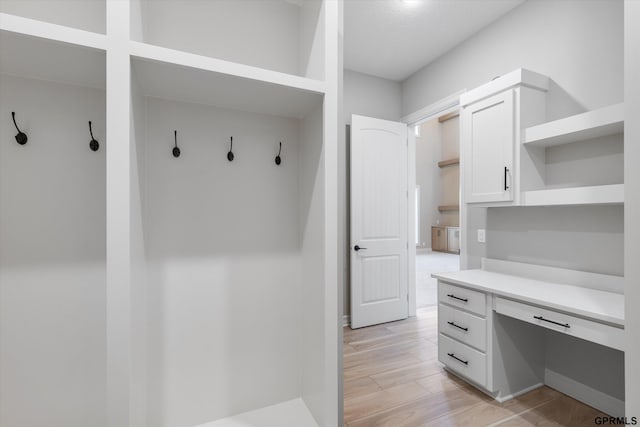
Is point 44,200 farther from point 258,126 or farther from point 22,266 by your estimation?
point 258,126

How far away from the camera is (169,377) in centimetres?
125

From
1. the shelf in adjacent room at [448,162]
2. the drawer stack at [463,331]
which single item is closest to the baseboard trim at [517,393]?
the drawer stack at [463,331]

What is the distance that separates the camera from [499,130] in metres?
2.19

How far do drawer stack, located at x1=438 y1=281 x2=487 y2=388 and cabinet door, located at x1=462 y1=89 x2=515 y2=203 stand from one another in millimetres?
742

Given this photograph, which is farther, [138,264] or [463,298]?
[463,298]

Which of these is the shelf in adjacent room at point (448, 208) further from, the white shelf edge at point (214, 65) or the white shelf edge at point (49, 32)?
the white shelf edge at point (49, 32)

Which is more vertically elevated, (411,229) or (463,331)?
(411,229)

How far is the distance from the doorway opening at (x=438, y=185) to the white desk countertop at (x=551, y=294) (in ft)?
24.4

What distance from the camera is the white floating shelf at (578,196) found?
1.60 metres

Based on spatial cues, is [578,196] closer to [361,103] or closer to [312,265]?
[312,265]

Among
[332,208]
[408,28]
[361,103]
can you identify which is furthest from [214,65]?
[361,103]

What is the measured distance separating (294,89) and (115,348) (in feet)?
3.46

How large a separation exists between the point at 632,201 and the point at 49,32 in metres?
2.09

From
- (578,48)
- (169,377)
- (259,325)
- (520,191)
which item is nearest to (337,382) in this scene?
(259,325)
